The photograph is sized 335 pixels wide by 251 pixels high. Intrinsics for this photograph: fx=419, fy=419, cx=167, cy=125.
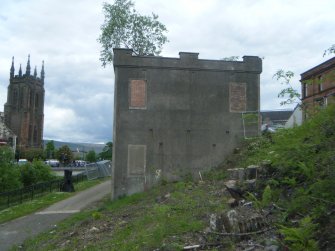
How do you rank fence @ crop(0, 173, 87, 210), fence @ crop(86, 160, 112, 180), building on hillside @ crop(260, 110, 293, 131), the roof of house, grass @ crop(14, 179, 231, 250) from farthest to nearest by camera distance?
fence @ crop(86, 160, 112, 180) < the roof of house < fence @ crop(0, 173, 87, 210) < building on hillside @ crop(260, 110, 293, 131) < grass @ crop(14, 179, 231, 250)

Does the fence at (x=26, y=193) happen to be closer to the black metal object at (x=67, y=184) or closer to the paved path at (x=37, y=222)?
the black metal object at (x=67, y=184)

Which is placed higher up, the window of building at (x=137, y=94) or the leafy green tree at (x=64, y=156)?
the window of building at (x=137, y=94)

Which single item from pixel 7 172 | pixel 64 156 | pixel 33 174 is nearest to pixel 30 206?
pixel 7 172

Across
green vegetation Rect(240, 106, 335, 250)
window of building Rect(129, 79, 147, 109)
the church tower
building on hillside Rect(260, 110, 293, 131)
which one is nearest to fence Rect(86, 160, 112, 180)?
building on hillside Rect(260, 110, 293, 131)

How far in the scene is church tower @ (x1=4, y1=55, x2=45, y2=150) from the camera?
11792cm

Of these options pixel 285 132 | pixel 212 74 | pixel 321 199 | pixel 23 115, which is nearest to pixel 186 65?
pixel 212 74

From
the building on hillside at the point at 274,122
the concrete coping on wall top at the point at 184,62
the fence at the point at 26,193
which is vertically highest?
the concrete coping on wall top at the point at 184,62

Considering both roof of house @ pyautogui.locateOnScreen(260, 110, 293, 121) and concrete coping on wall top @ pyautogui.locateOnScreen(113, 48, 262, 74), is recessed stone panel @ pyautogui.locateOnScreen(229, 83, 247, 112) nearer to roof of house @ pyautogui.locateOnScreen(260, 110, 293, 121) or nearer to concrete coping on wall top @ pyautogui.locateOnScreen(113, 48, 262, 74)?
concrete coping on wall top @ pyautogui.locateOnScreen(113, 48, 262, 74)

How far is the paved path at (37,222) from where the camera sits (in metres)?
13.8

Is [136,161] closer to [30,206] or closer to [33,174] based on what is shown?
[30,206]

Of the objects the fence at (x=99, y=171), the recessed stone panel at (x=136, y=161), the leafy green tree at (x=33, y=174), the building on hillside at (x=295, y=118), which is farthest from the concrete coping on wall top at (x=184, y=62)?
the fence at (x=99, y=171)

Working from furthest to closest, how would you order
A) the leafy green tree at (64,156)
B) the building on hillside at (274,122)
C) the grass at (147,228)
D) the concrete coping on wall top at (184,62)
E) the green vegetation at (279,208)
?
the leafy green tree at (64,156) < the concrete coping on wall top at (184,62) < the building on hillside at (274,122) < the grass at (147,228) < the green vegetation at (279,208)

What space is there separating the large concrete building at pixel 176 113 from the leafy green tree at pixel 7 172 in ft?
31.0

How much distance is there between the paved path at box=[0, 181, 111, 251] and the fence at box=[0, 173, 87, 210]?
2.78 m
